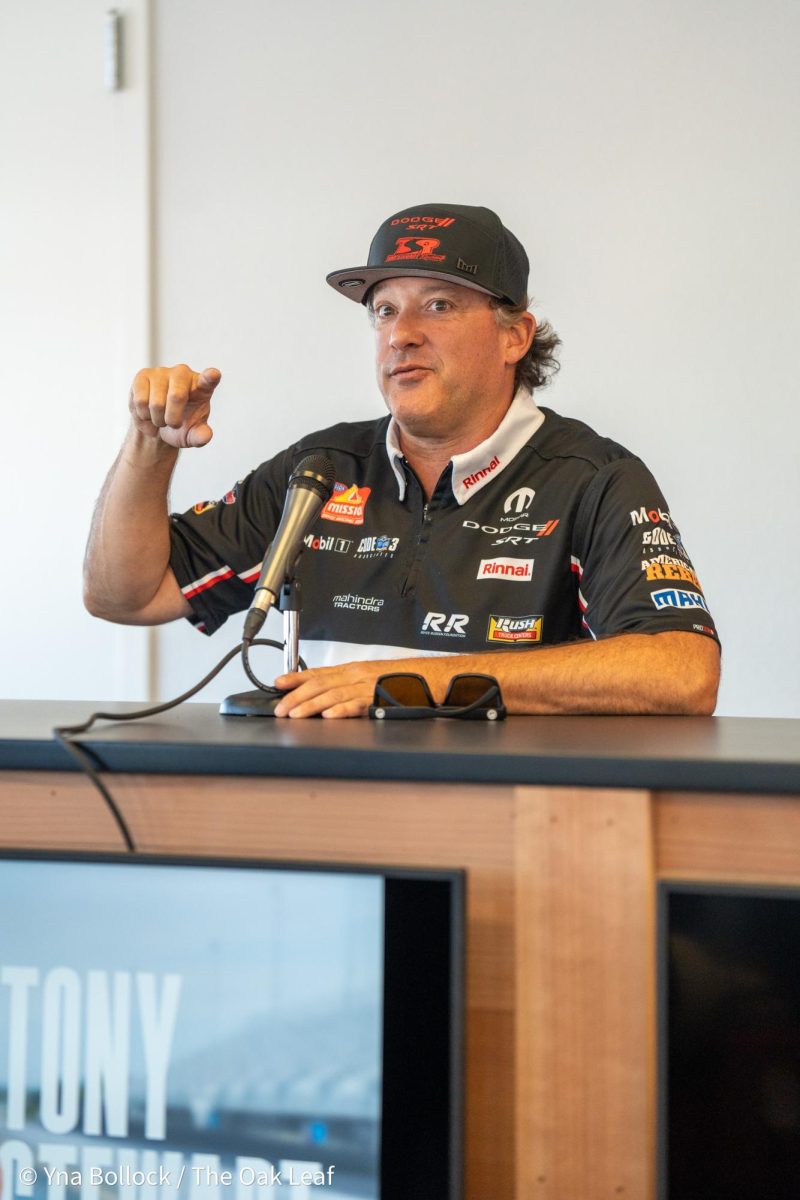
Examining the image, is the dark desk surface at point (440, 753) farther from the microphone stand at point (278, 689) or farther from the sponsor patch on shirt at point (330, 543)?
the sponsor patch on shirt at point (330, 543)

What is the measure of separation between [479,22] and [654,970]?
2.32 meters

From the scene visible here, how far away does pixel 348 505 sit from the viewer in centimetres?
191

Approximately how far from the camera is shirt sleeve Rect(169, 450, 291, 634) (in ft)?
6.38

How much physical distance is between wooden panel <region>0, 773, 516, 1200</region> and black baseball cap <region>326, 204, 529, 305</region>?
3.89 feet

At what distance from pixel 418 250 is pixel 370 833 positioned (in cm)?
124

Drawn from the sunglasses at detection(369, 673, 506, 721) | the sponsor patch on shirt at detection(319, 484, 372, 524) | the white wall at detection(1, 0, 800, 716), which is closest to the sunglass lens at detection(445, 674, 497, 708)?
the sunglasses at detection(369, 673, 506, 721)

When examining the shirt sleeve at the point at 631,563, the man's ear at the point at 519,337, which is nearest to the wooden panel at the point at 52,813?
the shirt sleeve at the point at 631,563

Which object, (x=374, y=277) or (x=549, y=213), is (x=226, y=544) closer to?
(x=374, y=277)

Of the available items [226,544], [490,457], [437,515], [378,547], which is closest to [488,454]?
[490,457]

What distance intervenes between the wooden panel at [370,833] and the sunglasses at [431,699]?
31 centimetres

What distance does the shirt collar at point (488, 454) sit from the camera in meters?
1.84

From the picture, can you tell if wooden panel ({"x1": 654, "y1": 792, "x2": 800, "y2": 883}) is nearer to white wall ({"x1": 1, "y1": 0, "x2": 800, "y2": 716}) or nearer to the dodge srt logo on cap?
the dodge srt logo on cap

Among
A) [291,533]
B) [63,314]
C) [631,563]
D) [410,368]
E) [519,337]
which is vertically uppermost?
[63,314]

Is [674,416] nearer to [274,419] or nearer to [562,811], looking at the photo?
[274,419]
